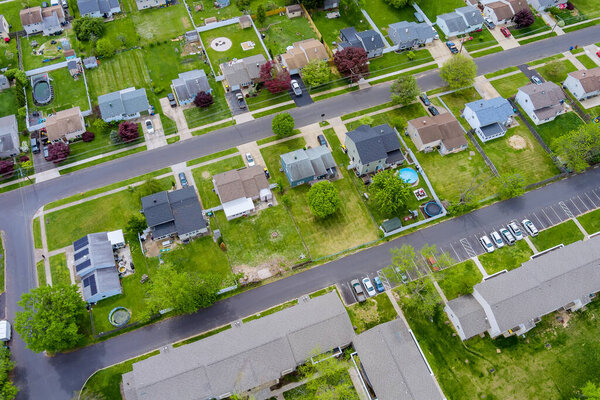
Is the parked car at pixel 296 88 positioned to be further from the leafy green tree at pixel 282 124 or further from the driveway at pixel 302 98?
the leafy green tree at pixel 282 124

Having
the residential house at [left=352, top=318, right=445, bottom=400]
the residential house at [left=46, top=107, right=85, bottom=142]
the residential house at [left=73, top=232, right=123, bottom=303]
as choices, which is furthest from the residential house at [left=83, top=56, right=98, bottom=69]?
the residential house at [left=352, top=318, right=445, bottom=400]

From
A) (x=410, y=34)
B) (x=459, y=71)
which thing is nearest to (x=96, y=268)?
(x=459, y=71)

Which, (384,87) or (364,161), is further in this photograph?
(384,87)

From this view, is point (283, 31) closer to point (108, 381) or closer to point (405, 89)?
point (405, 89)

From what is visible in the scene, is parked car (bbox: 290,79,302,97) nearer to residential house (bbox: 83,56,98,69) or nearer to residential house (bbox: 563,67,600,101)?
residential house (bbox: 83,56,98,69)

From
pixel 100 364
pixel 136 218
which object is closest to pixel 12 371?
pixel 100 364

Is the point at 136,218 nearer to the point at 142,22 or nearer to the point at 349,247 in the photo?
the point at 349,247
